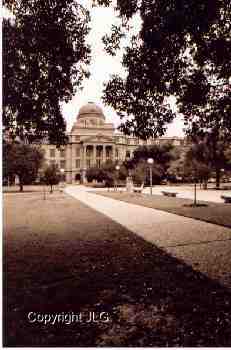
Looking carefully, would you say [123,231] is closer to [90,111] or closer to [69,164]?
[90,111]

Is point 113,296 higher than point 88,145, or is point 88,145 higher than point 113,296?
point 88,145

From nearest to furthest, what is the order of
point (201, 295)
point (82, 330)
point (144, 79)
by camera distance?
point (82, 330) → point (201, 295) → point (144, 79)

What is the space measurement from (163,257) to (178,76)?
4.47 metres

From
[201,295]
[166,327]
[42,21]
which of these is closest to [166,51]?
[42,21]

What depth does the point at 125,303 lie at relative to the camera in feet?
15.1

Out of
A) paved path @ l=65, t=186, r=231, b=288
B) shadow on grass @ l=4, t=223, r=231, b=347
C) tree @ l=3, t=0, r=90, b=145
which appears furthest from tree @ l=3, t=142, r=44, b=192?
shadow on grass @ l=4, t=223, r=231, b=347

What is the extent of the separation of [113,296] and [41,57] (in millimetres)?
5290

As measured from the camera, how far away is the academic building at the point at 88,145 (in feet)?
342

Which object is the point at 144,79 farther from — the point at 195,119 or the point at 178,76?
the point at 195,119

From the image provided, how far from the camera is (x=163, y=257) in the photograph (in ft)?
23.3

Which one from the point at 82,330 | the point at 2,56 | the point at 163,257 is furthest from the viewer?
the point at 163,257

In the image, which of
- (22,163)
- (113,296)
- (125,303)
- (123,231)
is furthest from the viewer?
(22,163)

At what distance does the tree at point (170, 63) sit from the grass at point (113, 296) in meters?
3.62

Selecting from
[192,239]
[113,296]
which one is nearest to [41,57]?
[113,296]
